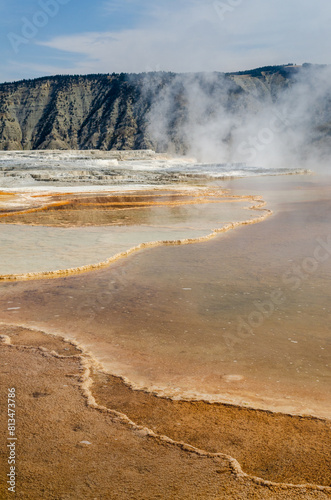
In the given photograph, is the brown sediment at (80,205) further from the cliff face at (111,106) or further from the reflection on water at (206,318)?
the cliff face at (111,106)

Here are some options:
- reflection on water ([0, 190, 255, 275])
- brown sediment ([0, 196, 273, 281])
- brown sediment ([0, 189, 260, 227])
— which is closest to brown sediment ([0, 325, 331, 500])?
brown sediment ([0, 196, 273, 281])

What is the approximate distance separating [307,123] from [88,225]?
6805 cm

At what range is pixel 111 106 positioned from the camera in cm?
8006

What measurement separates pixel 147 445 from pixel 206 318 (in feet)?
7.47

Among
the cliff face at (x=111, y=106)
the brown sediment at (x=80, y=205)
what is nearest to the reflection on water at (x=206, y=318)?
the brown sediment at (x=80, y=205)

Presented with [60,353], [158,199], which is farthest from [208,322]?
[158,199]

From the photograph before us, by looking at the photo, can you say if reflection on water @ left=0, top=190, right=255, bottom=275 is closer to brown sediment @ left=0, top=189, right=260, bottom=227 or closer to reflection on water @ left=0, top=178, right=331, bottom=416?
brown sediment @ left=0, top=189, right=260, bottom=227

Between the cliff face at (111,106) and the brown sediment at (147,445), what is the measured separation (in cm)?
6694

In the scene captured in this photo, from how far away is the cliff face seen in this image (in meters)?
73.8

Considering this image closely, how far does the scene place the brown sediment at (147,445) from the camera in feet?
7.51

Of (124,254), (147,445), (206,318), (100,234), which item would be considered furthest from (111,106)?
(147,445)

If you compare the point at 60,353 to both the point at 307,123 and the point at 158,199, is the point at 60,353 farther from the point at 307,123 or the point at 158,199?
the point at 307,123

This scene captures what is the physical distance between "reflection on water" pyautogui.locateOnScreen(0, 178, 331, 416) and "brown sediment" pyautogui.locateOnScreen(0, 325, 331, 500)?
0.25m

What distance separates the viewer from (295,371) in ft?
11.9
